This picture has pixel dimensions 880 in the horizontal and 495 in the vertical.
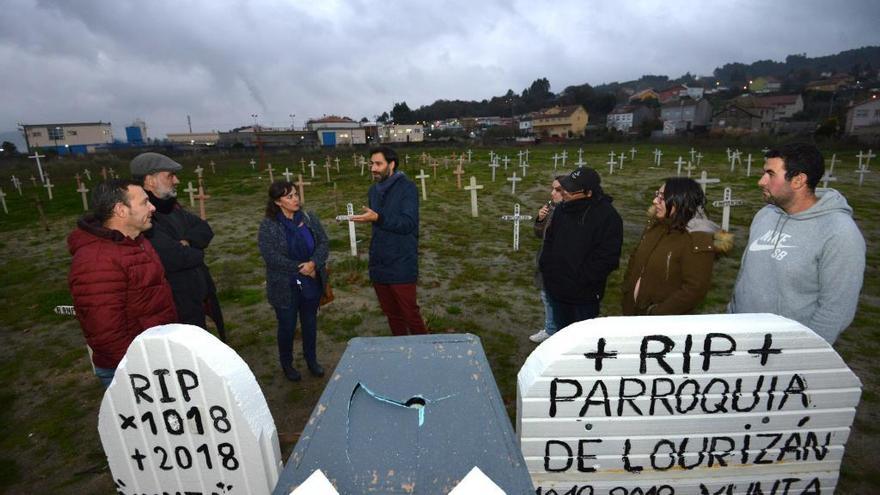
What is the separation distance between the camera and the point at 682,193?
10.1 feet

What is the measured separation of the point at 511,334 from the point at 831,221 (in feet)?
12.6

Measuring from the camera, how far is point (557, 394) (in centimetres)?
188

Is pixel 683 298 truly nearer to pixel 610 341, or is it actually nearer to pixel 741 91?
pixel 610 341

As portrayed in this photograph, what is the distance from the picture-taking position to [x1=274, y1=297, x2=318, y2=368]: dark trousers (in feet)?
14.4

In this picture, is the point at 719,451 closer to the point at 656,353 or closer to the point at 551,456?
the point at 656,353

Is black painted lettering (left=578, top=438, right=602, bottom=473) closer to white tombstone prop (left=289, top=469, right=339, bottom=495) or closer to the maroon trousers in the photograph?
white tombstone prop (left=289, top=469, right=339, bottom=495)

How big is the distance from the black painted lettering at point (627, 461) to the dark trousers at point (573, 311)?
2.17 meters

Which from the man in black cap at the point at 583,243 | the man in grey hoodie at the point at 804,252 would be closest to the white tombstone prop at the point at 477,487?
the man in grey hoodie at the point at 804,252

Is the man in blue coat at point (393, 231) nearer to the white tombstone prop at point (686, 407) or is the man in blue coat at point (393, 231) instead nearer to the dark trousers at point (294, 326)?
the dark trousers at point (294, 326)

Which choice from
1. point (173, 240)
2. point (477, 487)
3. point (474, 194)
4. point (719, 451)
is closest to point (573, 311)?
point (719, 451)

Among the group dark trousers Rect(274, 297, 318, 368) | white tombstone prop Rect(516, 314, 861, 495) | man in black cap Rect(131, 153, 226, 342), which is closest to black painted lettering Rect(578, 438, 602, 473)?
white tombstone prop Rect(516, 314, 861, 495)

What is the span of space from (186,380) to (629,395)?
1893mm

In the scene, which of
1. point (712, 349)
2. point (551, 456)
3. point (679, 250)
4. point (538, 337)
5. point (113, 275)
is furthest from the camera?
point (538, 337)

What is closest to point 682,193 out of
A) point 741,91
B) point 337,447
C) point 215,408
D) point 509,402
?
point 509,402
